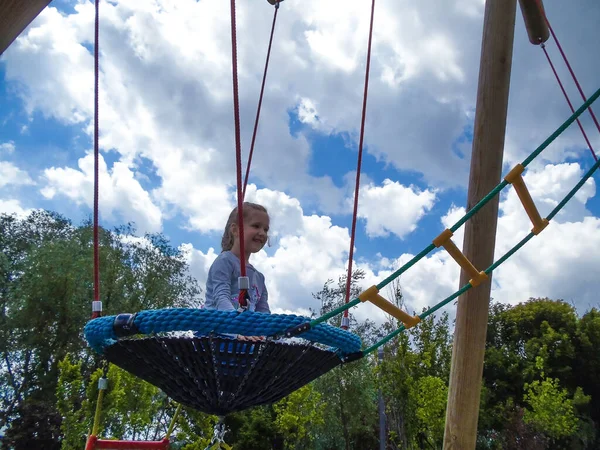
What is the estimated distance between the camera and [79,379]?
9047 mm

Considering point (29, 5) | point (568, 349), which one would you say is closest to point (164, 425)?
point (568, 349)

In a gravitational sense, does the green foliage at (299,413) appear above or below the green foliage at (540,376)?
below

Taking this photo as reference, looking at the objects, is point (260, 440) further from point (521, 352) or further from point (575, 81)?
point (575, 81)

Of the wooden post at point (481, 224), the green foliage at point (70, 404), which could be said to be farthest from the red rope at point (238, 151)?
the green foliage at point (70, 404)

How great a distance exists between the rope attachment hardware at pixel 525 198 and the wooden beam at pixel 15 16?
1269 millimetres

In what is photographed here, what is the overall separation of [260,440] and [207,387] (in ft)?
40.9

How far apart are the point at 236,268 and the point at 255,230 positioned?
0.24m

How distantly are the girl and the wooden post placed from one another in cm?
78

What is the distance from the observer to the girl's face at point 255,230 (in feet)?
6.88

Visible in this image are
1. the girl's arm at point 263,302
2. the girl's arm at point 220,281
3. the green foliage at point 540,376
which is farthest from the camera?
the green foliage at point 540,376

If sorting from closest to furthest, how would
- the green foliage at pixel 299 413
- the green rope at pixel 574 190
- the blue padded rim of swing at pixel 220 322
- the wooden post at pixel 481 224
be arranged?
the blue padded rim of swing at pixel 220 322, the green rope at pixel 574 190, the wooden post at pixel 481 224, the green foliage at pixel 299 413

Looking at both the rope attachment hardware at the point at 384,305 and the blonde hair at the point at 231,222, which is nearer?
the rope attachment hardware at the point at 384,305

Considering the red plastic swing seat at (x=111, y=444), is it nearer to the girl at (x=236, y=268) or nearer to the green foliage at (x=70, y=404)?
the girl at (x=236, y=268)

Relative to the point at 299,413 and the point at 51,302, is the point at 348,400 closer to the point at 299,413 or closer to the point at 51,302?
the point at 299,413
